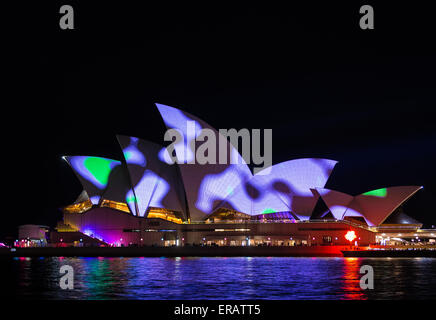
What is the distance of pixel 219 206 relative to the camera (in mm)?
66875

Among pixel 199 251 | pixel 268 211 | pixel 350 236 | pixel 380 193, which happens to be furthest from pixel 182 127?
pixel 380 193

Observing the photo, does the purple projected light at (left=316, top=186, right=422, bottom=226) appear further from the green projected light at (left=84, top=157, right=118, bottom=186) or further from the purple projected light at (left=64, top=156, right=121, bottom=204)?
the purple projected light at (left=64, top=156, right=121, bottom=204)

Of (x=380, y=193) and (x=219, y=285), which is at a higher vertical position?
(x=380, y=193)

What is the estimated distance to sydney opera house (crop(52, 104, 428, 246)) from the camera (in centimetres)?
6512

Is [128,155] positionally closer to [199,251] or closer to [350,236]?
[199,251]

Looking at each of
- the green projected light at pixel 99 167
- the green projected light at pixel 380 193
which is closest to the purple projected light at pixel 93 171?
the green projected light at pixel 99 167

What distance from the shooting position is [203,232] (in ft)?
226

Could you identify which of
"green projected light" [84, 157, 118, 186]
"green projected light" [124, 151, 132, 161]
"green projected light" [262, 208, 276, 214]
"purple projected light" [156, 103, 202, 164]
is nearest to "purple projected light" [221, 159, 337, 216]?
"green projected light" [262, 208, 276, 214]

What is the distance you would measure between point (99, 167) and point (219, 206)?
48.2ft

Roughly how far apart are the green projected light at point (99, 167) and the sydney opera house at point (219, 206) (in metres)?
0.12

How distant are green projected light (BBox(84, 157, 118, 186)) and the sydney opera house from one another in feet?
0.38

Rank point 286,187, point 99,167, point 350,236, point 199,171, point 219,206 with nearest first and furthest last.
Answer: point 199,171 → point 99,167 → point 219,206 → point 286,187 → point 350,236

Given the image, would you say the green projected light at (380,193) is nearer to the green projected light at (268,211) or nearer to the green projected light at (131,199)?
the green projected light at (268,211)
